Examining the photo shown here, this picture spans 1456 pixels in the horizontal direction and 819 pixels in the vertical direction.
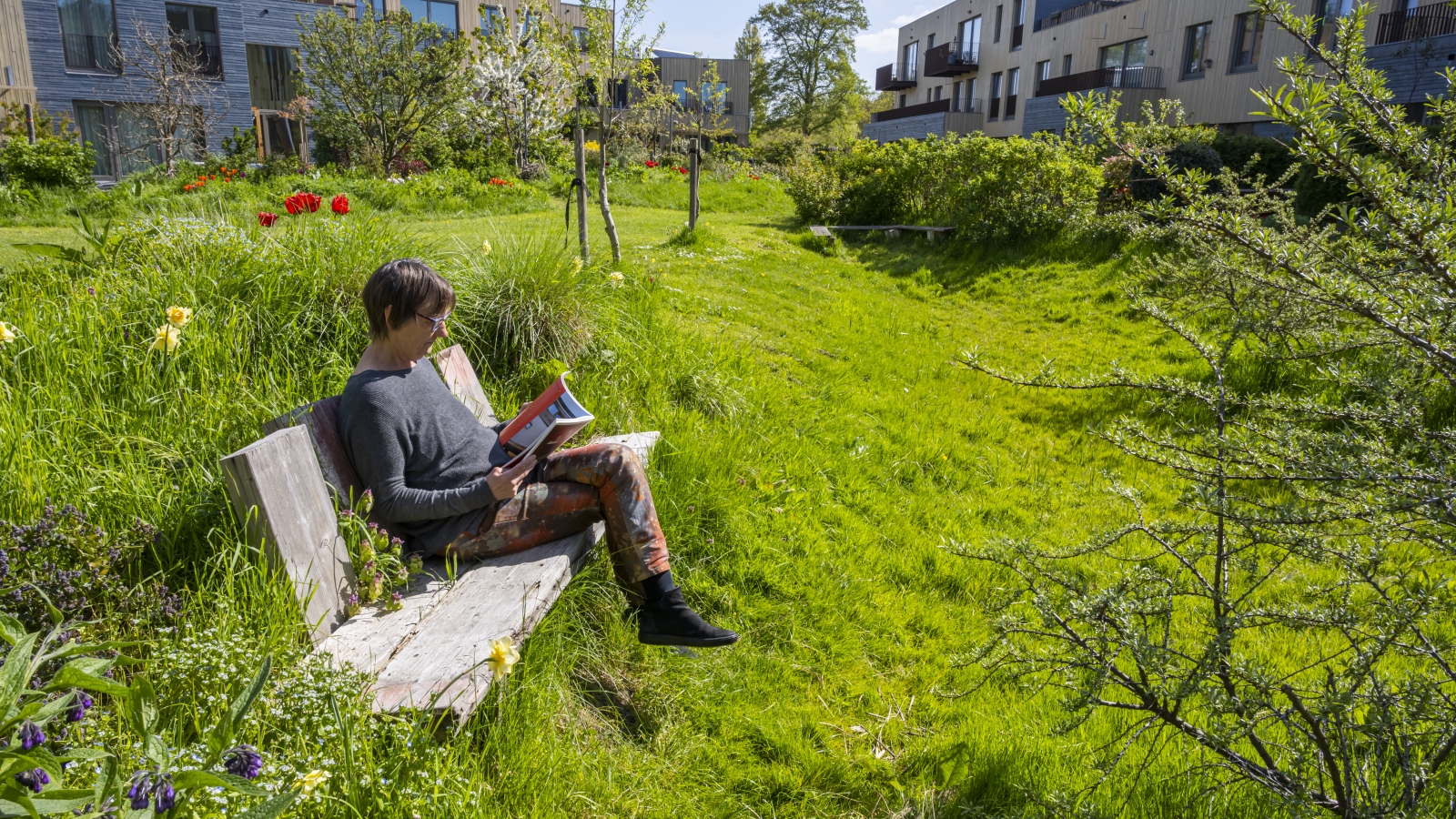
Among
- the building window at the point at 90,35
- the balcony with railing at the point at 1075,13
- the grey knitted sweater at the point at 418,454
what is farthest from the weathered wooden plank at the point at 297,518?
the balcony with railing at the point at 1075,13

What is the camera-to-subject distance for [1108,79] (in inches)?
968

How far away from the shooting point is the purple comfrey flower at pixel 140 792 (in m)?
1.44

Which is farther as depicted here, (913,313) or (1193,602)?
(913,313)

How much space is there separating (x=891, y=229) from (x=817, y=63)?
37958mm

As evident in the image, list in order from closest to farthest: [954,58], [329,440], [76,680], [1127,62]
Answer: [76,680] < [329,440] < [1127,62] < [954,58]

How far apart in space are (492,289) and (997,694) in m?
3.31

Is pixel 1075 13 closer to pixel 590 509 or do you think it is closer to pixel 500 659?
pixel 590 509

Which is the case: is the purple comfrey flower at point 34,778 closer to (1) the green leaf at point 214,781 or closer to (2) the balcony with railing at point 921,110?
(1) the green leaf at point 214,781

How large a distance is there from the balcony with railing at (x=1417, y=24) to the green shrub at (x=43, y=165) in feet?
73.5

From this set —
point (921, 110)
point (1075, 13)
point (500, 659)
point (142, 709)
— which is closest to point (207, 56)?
point (921, 110)

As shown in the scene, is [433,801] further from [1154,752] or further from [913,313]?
[913,313]

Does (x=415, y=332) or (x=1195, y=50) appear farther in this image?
(x=1195, y=50)

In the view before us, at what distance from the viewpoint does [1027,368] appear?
7.46 metres

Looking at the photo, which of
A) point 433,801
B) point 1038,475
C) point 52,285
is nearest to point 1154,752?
point 433,801
